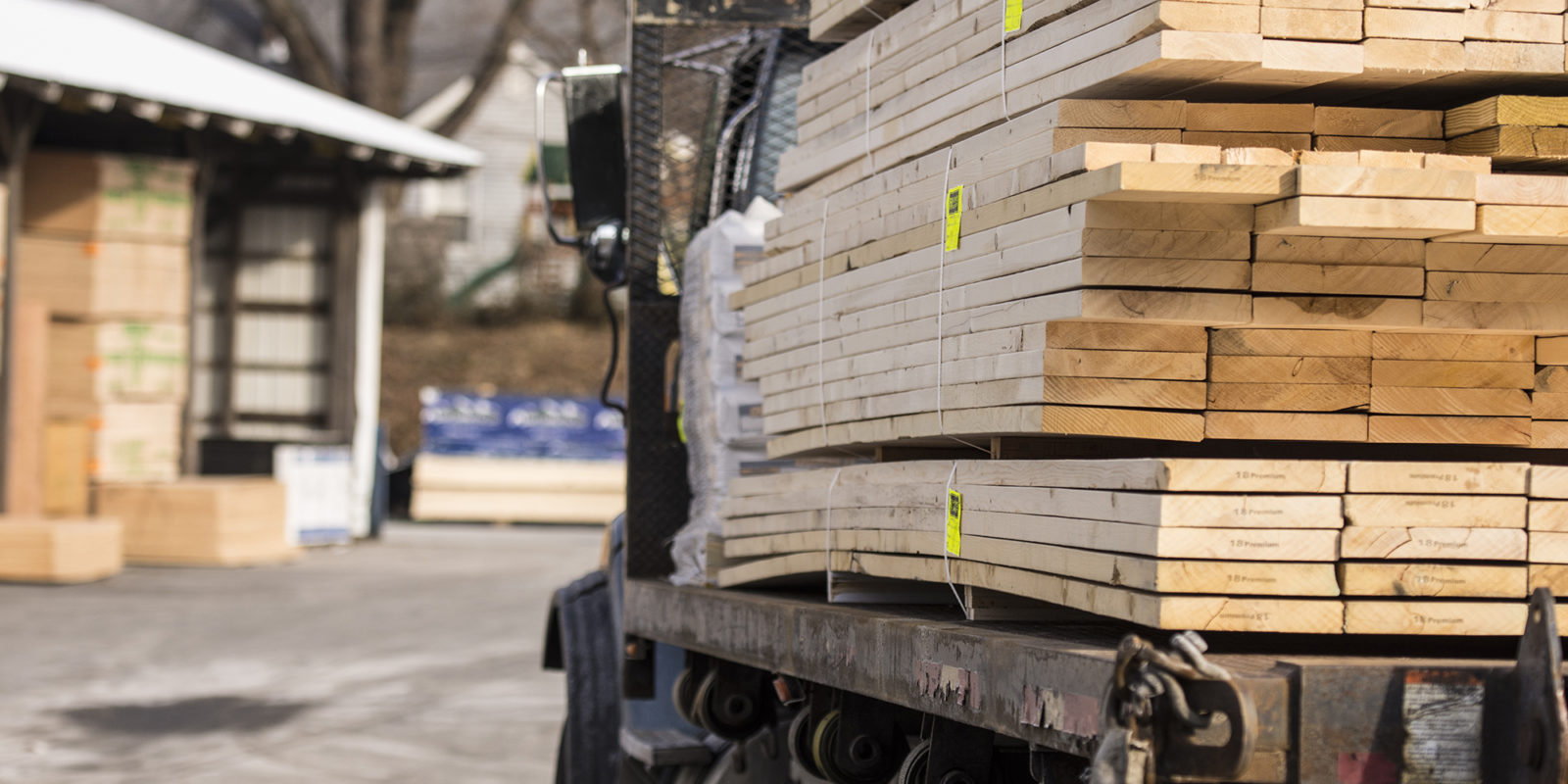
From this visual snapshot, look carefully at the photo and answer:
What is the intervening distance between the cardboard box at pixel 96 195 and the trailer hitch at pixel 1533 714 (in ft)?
51.2

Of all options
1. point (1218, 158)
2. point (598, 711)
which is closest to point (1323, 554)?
point (1218, 158)

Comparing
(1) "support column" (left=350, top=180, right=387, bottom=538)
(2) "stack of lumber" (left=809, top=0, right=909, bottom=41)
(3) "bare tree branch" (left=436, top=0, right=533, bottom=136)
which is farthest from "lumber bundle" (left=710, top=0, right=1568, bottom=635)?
(3) "bare tree branch" (left=436, top=0, right=533, bottom=136)

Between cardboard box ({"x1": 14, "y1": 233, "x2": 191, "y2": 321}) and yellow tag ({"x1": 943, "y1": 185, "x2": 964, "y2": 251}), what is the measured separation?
13.8 metres

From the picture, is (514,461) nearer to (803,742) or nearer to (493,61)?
(493,61)

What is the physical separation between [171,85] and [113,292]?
2.15 metres

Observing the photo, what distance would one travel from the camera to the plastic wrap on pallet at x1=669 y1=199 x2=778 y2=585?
5.14 metres

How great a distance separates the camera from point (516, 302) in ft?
112

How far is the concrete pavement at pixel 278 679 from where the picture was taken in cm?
877

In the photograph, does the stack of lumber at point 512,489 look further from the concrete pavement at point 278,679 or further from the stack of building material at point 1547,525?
the stack of building material at point 1547,525

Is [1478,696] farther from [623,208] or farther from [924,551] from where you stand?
[623,208]

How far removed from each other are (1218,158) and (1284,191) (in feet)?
0.43

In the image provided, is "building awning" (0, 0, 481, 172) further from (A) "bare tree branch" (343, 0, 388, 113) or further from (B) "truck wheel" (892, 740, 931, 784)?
(B) "truck wheel" (892, 740, 931, 784)

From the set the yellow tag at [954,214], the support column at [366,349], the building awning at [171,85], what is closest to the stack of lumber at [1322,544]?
the yellow tag at [954,214]

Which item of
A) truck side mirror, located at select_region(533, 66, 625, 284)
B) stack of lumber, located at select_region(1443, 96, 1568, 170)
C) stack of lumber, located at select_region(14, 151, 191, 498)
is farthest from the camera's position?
stack of lumber, located at select_region(14, 151, 191, 498)
